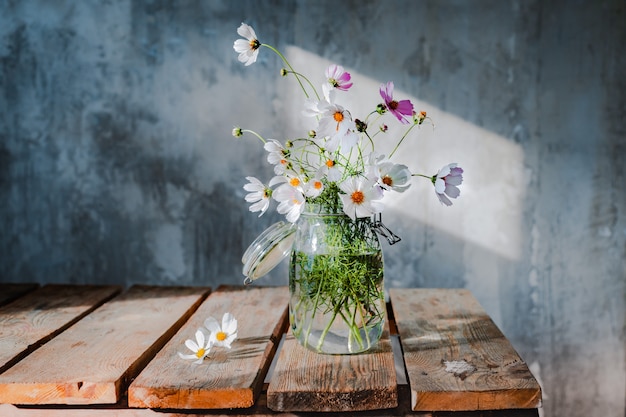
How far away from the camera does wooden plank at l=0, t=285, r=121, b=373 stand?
1.34 m

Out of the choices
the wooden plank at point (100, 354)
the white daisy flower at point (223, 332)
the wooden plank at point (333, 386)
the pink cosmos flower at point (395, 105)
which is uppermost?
the pink cosmos flower at point (395, 105)

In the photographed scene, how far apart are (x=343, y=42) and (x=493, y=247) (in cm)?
98

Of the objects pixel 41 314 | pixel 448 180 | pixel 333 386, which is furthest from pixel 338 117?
pixel 41 314

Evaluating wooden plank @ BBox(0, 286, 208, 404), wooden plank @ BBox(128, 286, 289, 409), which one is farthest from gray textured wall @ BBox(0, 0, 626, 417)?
wooden plank @ BBox(128, 286, 289, 409)

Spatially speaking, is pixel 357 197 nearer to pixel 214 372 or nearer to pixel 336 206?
pixel 336 206

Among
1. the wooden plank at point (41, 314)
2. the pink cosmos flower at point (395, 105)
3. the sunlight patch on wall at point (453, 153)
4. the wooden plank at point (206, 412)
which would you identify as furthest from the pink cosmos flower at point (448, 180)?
the sunlight patch on wall at point (453, 153)

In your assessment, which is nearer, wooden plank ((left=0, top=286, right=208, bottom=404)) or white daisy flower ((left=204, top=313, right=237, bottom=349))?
wooden plank ((left=0, top=286, right=208, bottom=404))

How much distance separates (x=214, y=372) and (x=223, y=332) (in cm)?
18

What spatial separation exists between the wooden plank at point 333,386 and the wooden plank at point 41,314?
549 mm

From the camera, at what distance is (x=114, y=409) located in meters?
1.14

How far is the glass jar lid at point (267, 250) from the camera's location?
134 cm

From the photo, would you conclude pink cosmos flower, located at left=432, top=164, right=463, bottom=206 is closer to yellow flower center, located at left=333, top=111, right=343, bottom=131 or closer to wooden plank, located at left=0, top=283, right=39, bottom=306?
yellow flower center, located at left=333, top=111, right=343, bottom=131

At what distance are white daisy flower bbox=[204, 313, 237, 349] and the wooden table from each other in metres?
0.02

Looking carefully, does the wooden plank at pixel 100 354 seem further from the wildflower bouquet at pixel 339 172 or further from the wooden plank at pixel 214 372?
the wildflower bouquet at pixel 339 172
